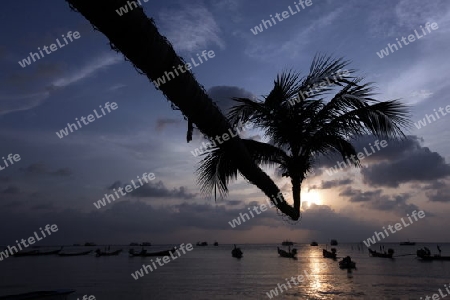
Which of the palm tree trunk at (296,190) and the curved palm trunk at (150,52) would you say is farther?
the palm tree trunk at (296,190)

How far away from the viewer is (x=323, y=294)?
31.6 meters

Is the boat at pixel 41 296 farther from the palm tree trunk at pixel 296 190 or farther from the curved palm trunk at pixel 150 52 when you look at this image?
the curved palm trunk at pixel 150 52

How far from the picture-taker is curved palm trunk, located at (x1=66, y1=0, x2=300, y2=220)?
4.50 feet

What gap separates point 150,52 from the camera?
1.59 meters

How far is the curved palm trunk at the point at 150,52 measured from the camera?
1.37 metres

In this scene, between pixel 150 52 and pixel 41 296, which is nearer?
pixel 150 52

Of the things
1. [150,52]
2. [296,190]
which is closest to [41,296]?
[296,190]

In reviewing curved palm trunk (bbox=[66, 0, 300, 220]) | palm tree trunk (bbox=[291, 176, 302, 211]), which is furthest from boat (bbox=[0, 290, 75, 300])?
curved palm trunk (bbox=[66, 0, 300, 220])

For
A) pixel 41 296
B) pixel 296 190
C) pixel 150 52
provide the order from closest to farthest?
1. pixel 150 52
2. pixel 296 190
3. pixel 41 296

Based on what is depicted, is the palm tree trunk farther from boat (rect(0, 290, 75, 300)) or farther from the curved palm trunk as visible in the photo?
boat (rect(0, 290, 75, 300))

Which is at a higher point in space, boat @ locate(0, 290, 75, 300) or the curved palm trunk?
the curved palm trunk

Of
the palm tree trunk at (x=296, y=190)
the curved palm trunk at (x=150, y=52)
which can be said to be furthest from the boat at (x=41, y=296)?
the curved palm trunk at (x=150, y=52)

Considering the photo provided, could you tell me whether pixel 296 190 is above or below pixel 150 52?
below

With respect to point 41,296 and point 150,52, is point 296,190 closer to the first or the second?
point 150,52
